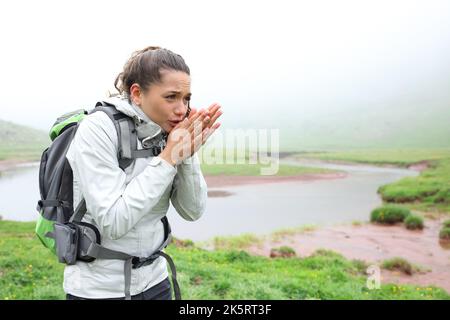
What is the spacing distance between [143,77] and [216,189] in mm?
38287

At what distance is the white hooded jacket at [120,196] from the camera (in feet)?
6.19

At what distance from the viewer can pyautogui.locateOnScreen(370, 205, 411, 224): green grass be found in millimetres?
21188

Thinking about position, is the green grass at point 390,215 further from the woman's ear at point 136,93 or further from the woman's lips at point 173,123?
the woman's ear at point 136,93

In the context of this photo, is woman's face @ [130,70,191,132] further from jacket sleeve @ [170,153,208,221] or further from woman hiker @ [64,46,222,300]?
jacket sleeve @ [170,153,208,221]

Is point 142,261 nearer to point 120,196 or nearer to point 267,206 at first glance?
point 120,196

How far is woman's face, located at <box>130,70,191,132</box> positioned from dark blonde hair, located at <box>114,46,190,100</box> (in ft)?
0.09

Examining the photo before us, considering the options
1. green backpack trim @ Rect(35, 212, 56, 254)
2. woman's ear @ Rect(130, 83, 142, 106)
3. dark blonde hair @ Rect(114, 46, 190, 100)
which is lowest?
green backpack trim @ Rect(35, 212, 56, 254)

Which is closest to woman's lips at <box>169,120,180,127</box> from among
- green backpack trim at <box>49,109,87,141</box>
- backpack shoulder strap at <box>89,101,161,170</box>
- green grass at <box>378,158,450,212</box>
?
backpack shoulder strap at <box>89,101,161,170</box>

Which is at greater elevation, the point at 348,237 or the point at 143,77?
the point at 143,77

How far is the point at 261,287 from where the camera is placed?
24.8ft

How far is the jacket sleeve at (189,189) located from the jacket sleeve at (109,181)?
256mm

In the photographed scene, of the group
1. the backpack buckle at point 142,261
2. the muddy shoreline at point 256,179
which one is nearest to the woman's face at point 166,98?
the backpack buckle at point 142,261
